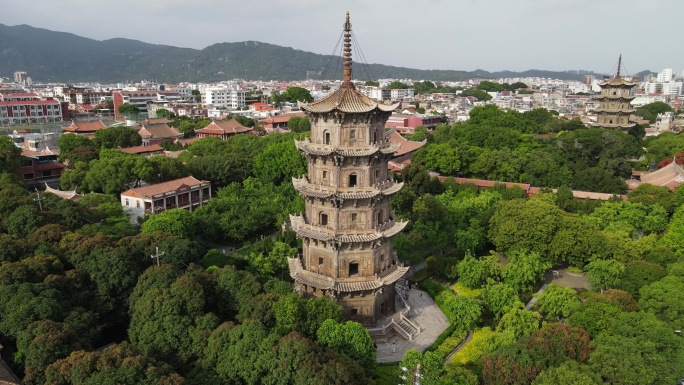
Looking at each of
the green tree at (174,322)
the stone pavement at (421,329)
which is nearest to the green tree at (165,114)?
the stone pavement at (421,329)

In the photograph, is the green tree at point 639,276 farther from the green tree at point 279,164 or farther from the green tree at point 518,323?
the green tree at point 279,164

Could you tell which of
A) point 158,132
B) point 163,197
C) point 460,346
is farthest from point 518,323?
point 158,132

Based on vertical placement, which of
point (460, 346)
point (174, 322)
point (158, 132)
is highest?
point (158, 132)

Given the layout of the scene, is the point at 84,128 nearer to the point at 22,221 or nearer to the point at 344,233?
the point at 22,221

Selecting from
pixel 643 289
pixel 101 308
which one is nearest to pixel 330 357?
pixel 101 308

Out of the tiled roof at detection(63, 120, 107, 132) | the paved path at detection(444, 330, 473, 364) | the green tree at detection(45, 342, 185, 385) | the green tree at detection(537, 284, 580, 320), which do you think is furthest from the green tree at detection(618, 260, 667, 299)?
the tiled roof at detection(63, 120, 107, 132)

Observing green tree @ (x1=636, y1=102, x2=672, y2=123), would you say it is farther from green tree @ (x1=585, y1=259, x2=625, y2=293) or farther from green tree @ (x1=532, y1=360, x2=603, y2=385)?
green tree @ (x1=532, y1=360, x2=603, y2=385)
